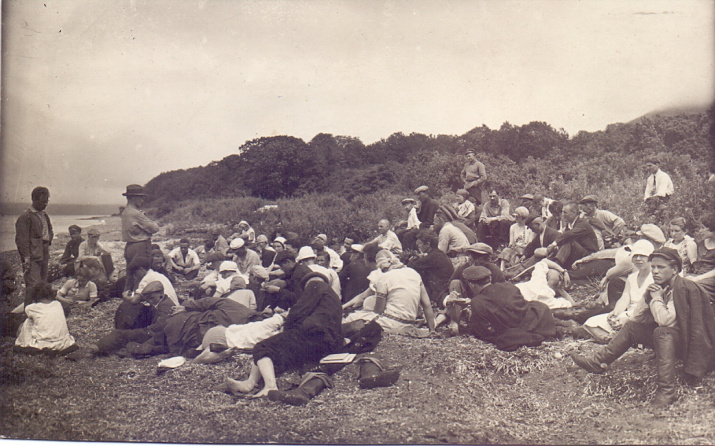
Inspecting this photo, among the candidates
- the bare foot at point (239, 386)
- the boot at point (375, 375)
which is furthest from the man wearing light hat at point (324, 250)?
the bare foot at point (239, 386)

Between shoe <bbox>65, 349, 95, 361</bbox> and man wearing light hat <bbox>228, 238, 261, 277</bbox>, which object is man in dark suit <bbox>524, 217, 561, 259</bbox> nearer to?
man wearing light hat <bbox>228, 238, 261, 277</bbox>

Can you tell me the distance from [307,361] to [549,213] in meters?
3.70

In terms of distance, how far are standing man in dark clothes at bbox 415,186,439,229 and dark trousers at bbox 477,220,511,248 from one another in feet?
2.32

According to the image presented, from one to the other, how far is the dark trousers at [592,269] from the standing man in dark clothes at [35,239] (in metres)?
6.08

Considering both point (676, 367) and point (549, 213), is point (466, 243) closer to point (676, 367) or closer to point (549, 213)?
point (549, 213)

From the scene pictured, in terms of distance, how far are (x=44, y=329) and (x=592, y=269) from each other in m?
5.94

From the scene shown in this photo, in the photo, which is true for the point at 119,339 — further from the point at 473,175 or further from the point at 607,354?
the point at 607,354

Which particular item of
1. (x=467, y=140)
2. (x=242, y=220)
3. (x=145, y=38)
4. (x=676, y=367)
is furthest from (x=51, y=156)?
(x=676, y=367)

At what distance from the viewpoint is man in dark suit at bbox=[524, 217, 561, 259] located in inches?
220

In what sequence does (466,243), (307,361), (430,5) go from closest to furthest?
(307,361) < (430,5) < (466,243)

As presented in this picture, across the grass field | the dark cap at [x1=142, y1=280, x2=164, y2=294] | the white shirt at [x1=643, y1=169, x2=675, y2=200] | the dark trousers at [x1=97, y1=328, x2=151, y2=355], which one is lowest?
the grass field

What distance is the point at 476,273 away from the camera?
479 cm

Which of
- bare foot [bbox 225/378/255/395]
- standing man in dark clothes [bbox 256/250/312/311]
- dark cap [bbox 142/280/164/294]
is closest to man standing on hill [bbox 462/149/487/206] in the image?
standing man in dark clothes [bbox 256/250/312/311]

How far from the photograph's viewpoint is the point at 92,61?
553 cm
